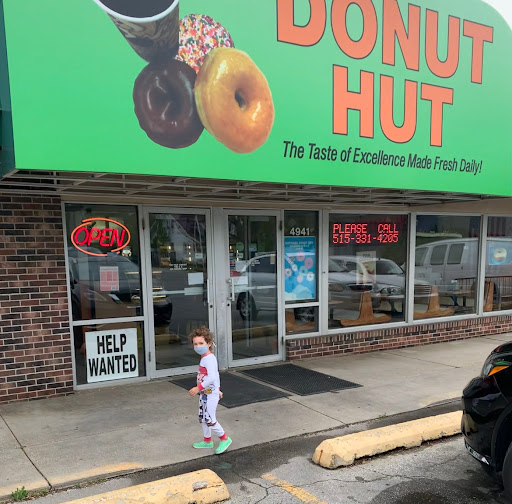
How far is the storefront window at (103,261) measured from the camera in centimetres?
554

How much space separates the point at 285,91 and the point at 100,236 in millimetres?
2810

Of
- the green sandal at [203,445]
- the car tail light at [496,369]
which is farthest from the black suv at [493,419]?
the green sandal at [203,445]

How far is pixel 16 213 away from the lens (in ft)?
16.6

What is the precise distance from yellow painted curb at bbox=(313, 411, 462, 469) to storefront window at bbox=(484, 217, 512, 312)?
205 inches

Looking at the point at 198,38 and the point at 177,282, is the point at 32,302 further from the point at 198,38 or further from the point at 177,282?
the point at 198,38

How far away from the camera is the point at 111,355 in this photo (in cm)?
575

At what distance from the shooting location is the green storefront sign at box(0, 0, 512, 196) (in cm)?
391

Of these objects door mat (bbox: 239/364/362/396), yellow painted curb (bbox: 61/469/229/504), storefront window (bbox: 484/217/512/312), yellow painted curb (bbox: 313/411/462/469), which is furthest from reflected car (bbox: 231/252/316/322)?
storefront window (bbox: 484/217/512/312)

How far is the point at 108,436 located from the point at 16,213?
103 inches

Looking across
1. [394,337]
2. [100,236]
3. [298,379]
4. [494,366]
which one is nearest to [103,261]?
[100,236]

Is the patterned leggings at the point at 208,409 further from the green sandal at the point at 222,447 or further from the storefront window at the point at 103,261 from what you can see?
the storefront window at the point at 103,261

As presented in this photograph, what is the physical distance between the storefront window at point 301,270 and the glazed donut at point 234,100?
7.25 feet

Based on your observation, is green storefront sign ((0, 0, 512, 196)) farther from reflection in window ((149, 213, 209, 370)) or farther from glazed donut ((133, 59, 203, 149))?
reflection in window ((149, 213, 209, 370))

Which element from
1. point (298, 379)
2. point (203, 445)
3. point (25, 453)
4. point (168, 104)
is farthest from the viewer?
point (298, 379)
